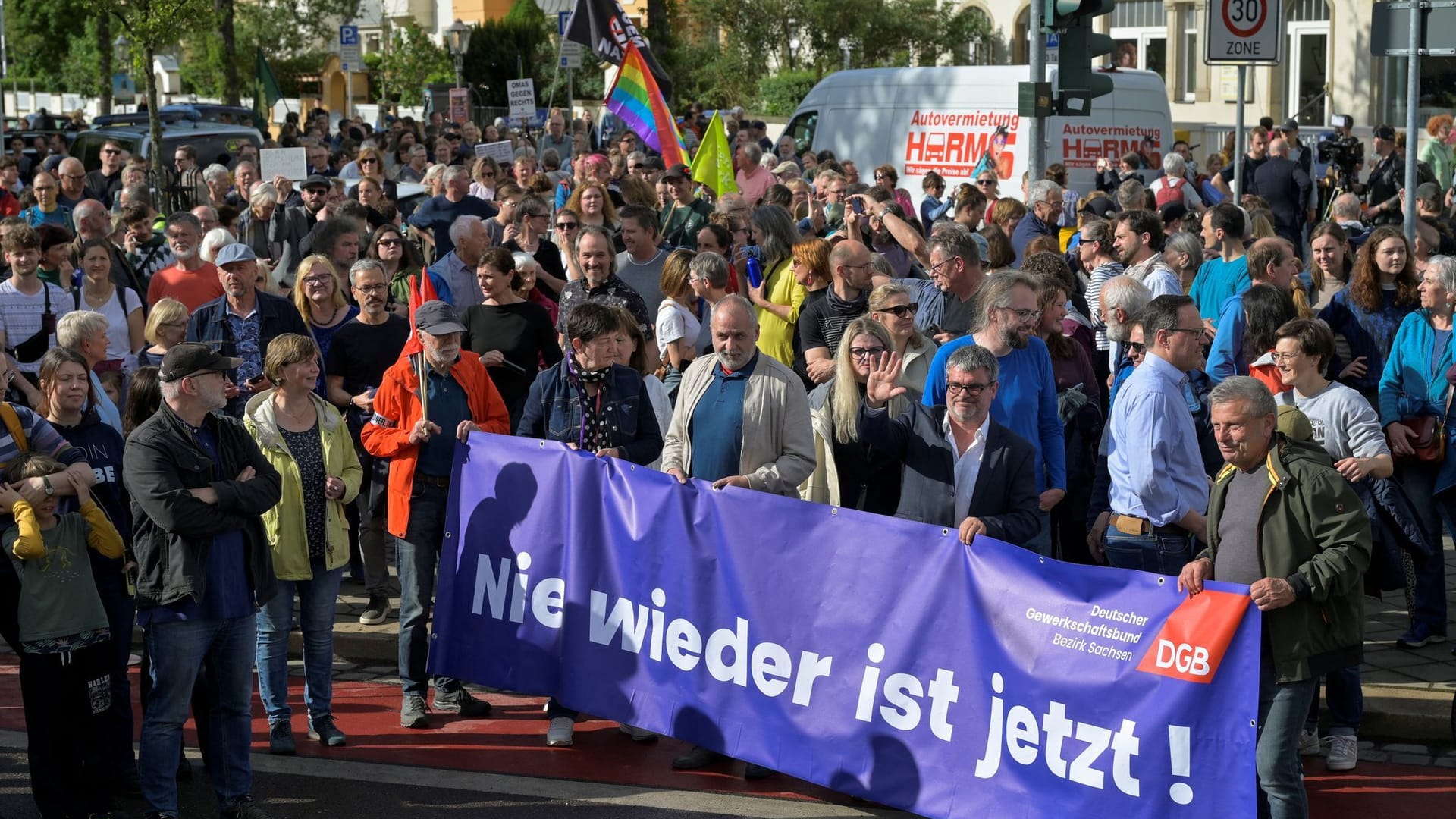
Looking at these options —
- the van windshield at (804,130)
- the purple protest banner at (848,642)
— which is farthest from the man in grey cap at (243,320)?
the van windshield at (804,130)

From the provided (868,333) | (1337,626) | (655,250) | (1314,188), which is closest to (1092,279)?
(655,250)

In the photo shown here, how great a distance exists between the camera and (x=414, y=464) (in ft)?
25.0

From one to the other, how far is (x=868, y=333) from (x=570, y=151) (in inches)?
738

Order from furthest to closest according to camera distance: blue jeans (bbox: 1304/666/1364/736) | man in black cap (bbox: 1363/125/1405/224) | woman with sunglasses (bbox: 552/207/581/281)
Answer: man in black cap (bbox: 1363/125/1405/224) → woman with sunglasses (bbox: 552/207/581/281) → blue jeans (bbox: 1304/666/1364/736)

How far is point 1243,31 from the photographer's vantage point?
13.7m

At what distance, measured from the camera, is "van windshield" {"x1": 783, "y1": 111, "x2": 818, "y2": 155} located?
23.9 m

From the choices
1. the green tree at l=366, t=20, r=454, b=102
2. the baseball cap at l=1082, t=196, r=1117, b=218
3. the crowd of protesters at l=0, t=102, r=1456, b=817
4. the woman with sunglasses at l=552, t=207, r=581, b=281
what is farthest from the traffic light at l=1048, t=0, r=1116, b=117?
the green tree at l=366, t=20, r=454, b=102

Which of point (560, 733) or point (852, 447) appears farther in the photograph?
point (560, 733)

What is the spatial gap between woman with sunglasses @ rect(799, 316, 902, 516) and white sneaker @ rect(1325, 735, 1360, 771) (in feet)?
6.44

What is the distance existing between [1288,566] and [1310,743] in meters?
1.69

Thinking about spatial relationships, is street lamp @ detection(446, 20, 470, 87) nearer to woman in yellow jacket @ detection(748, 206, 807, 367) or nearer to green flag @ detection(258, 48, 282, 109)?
green flag @ detection(258, 48, 282, 109)

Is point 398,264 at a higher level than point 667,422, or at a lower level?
higher

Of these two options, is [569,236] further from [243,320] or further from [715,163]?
[715,163]

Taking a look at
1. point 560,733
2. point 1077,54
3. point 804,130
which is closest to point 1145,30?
point 804,130
